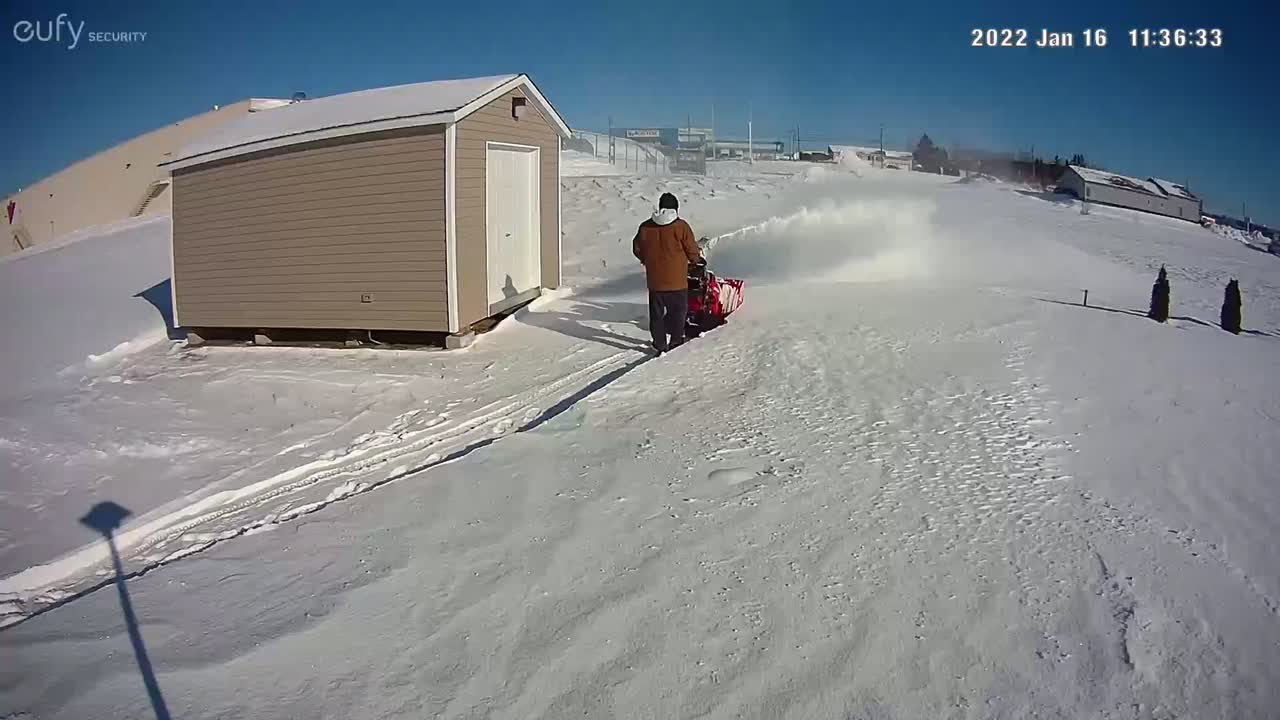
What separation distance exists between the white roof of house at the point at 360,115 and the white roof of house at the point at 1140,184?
25.5m

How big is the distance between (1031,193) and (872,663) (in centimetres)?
3118

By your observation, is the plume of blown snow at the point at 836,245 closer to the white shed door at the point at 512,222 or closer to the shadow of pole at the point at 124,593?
the white shed door at the point at 512,222

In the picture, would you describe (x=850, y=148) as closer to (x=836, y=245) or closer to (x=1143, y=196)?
(x=1143, y=196)

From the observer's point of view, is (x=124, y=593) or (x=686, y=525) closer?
(x=124, y=593)

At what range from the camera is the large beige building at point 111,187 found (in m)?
28.3

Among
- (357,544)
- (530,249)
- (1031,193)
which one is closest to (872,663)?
(357,544)

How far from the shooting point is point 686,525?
475 cm

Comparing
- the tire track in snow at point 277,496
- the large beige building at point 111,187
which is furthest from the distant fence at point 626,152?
the tire track in snow at point 277,496

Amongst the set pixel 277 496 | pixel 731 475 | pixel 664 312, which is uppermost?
pixel 664 312

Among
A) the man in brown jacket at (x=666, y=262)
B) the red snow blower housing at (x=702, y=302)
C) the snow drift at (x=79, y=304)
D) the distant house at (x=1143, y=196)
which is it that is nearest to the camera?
the man in brown jacket at (x=666, y=262)

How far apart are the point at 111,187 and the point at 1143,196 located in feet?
122

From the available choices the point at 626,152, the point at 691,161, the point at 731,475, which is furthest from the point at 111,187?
the point at 731,475

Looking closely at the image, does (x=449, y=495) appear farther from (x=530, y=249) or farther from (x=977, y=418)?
(x=530, y=249)

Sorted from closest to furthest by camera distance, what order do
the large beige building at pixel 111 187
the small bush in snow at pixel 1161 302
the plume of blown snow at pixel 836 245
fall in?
the small bush in snow at pixel 1161 302
the plume of blown snow at pixel 836 245
the large beige building at pixel 111 187
